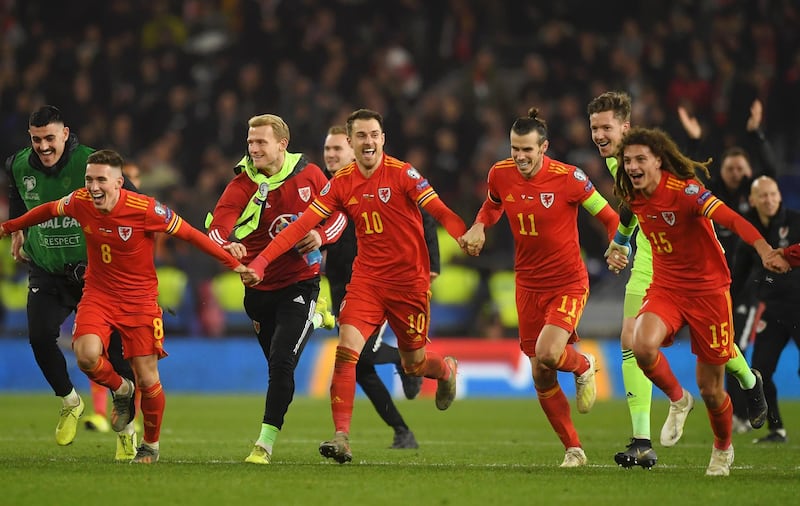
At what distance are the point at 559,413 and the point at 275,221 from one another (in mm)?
2694

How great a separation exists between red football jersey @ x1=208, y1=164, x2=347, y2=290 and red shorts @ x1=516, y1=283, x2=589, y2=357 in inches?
63.6

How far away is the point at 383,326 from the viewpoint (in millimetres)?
11438

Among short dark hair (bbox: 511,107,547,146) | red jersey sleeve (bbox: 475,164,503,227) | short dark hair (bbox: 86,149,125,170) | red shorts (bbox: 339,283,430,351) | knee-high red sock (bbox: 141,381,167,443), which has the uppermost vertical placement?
short dark hair (bbox: 511,107,547,146)

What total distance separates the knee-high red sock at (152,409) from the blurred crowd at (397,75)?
10.9m

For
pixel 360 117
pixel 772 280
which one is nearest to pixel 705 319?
pixel 360 117

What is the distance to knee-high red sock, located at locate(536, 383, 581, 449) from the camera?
375 inches

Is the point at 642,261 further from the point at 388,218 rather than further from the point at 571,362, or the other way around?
the point at 388,218

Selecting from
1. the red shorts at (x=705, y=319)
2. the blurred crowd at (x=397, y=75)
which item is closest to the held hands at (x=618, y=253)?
the red shorts at (x=705, y=319)

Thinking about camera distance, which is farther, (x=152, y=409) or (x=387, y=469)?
(x=152, y=409)

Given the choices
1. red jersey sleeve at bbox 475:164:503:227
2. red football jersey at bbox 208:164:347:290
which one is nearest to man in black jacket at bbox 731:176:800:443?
red jersey sleeve at bbox 475:164:503:227

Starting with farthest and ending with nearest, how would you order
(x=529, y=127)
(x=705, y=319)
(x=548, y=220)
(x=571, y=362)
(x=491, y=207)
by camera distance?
(x=491, y=207), (x=571, y=362), (x=548, y=220), (x=529, y=127), (x=705, y=319)

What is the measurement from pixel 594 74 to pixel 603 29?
1605 mm

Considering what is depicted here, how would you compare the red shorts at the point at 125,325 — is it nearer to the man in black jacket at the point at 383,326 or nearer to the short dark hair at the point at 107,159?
the short dark hair at the point at 107,159

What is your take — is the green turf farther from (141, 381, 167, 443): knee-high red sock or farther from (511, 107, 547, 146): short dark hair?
(511, 107, 547, 146): short dark hair
